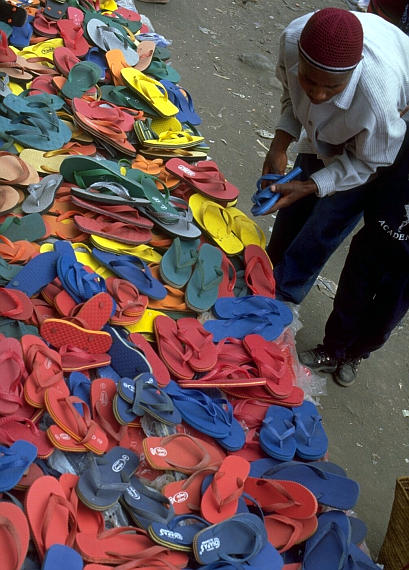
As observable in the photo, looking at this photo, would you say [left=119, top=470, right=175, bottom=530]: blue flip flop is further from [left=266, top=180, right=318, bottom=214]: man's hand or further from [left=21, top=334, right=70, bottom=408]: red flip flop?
[left=266, top=180, right=318, bottom=214]: man's hand

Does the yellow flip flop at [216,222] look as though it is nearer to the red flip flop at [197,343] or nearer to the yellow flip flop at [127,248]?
the yellow flip flop at [127,248]

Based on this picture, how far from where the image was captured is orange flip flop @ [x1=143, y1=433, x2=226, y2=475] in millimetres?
1403

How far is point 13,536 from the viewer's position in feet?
3.66

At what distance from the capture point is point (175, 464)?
1.41 meters

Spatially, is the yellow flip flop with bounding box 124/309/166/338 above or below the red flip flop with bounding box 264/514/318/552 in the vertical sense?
below

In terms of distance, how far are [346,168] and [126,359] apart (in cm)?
86

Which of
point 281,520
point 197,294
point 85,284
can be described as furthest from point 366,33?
point 281,520

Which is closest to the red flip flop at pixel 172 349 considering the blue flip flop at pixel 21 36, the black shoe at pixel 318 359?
the black shoe at pixel 318 359

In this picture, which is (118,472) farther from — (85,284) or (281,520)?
(85,284)

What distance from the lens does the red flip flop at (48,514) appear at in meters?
1.17

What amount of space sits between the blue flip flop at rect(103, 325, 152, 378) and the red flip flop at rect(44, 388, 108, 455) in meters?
0.20

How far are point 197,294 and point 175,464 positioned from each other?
24.5 inches

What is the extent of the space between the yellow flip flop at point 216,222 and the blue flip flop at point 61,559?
1.18 meters

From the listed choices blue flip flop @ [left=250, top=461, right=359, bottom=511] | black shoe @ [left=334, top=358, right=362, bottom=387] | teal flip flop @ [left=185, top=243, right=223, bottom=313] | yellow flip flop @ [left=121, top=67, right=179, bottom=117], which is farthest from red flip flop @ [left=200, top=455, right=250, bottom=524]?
yellow flip flop @ [left=121, top=67, right=179, bottom=117]
